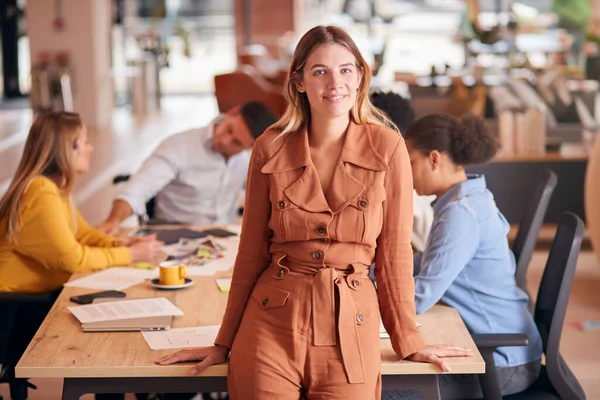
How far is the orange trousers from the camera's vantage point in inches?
85.0

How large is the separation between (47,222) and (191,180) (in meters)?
1.34

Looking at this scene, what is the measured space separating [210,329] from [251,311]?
319 mm

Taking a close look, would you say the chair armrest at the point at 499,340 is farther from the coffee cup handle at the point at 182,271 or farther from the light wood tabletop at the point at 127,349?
the coffee cup handle at the point at 182,271

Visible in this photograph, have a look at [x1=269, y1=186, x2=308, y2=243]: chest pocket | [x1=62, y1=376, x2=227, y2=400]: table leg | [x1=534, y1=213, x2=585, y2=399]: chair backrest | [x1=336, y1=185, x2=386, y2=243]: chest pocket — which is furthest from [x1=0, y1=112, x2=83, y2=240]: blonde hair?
[x1=534, y1=213, x2=585, y2=399]: chair backrest

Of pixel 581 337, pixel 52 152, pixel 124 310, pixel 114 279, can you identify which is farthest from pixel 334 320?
pixel 581 337

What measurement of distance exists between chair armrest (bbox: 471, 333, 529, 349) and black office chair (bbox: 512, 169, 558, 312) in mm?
745

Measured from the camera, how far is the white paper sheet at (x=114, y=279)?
304 centimetres

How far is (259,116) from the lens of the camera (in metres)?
4.30

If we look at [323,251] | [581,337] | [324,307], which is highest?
[323,251]

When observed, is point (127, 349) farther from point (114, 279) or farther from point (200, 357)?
point (114, 279)

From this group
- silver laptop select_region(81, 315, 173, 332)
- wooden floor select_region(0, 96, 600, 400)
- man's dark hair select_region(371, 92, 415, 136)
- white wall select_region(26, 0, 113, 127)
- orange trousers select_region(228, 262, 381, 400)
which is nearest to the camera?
orange trousers select_region(228, 262, 381, 400)

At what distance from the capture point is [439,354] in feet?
7.50

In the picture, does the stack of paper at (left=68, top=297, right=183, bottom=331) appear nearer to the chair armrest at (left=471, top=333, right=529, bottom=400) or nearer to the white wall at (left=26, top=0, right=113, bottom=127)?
the chair armrest at (left=471, top=333, right=529, bottom=400)

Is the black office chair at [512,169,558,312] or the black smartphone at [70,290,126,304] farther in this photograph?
the black office chair at [512,169,558,312]
